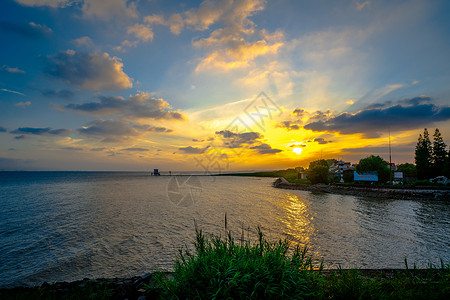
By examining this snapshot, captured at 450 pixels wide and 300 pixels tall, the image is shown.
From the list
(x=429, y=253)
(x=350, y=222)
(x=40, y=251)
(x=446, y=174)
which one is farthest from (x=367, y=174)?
(x=40, y=251)

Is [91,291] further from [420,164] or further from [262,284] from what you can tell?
[420,164]

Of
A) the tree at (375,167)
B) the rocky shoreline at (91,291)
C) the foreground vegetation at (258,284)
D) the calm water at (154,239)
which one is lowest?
the calm water at (154,239)

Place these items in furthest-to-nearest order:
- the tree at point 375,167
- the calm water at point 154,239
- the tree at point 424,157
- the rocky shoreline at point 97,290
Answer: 1. the tree at point 424,157
2. the tree at point 375,167
3. the calm water at point 154,239
4. the rocky shoreline at point 97,290

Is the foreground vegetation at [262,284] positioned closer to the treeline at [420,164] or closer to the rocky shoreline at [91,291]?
the rocky shoreline at [91,291]

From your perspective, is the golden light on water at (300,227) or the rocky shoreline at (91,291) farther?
the golden light on water at (300,227)

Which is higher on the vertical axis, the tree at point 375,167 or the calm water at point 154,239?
the tree at point 375,167

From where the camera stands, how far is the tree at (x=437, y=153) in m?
64.9

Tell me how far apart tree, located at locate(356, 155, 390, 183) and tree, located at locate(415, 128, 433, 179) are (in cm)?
1473

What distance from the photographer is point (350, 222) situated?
1892 cm

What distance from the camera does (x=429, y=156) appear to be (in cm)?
6788

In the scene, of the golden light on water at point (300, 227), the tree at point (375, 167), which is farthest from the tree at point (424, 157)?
the golden light on water at point (300, 227)

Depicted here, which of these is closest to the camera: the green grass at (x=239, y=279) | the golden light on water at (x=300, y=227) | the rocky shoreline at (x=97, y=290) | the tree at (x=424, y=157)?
the green grass at (x=239, y=279)

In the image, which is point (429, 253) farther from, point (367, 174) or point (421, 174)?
point (421, 174)

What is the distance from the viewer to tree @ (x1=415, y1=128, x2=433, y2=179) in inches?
2586
